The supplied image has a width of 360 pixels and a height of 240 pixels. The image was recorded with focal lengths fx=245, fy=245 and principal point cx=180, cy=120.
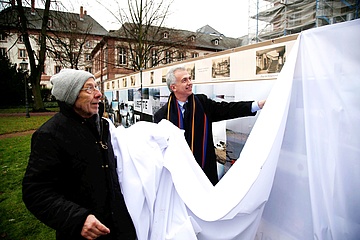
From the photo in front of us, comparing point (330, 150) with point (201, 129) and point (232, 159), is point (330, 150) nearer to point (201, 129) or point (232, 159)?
point (201, 129)

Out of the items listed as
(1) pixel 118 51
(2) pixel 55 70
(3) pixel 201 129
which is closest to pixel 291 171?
(3) pixel 201 129

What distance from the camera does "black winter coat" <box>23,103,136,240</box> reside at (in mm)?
1415

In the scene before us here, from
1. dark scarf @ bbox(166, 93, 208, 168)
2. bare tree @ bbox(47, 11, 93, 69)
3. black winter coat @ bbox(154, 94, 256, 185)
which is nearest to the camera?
A: black winter coat @ bbox(154, 94, 256, 185)

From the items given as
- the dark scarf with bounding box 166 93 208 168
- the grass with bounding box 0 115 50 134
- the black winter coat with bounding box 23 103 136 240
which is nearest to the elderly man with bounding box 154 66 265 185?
the dark scarf with bounding box 166 93 208 168

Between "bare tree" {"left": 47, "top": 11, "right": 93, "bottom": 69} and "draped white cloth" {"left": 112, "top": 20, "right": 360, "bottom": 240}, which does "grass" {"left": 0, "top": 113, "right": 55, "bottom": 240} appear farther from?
"bare tree" {"left": 47, "top": 11, "right": 93, "bottom": 69}

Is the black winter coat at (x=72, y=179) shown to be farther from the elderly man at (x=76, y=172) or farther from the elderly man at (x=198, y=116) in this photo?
the elderly man at (x=198, y=116)

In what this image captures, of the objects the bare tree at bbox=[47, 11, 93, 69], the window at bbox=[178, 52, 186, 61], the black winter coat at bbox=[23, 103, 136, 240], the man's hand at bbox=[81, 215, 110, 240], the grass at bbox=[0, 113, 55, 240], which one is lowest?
the grass at bbox=[0, 113, 55, 240]

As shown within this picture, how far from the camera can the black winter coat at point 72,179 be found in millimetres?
1415

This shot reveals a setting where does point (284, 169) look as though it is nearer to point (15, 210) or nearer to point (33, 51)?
point (15, 210)

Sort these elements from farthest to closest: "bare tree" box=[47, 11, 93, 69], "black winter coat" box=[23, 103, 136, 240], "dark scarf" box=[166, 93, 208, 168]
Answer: "bare tree" box=[47, 11, 93, 69] → "dark scarf" box=[166, 93, 208, 168] → "black winter coat" box=[23, 103, 136, 240]

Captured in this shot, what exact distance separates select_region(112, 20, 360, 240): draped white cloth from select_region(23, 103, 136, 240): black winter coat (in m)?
0.10

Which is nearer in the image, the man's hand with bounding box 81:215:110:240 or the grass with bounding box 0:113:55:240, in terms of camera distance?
the man's hand with bounding box 81:215:110:240

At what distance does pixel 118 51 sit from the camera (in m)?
22.3

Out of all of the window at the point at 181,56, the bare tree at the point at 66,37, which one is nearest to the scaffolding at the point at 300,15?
the window at the point at 181,56
